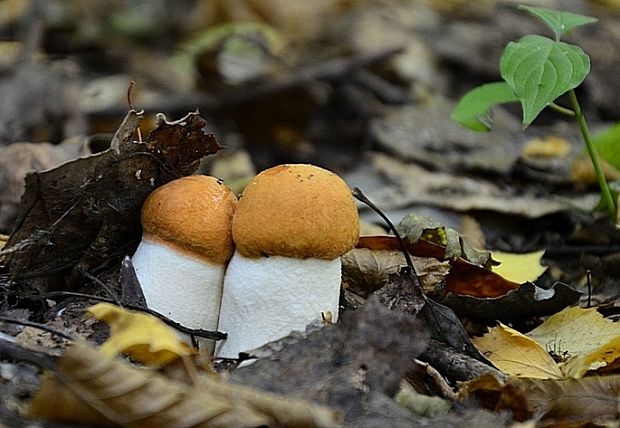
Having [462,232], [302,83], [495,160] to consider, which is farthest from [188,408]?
[302,83]

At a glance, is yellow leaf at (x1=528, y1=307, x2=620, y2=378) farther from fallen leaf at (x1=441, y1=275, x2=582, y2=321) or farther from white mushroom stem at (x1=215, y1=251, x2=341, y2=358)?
white mushroom stem at (x1=215, y1=251, x2=341, y2=358)

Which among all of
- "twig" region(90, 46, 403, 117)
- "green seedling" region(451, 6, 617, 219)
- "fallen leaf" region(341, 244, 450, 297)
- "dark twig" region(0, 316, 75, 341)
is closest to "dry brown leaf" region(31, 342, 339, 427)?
"dark twig" region(0, 316, 75, 341)

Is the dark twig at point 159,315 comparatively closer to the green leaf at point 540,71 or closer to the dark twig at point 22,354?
the dark twig at point 22,354

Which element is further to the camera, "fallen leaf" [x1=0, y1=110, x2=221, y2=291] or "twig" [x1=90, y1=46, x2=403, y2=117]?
"twig" [x1=90, y1=46, x2=403, y2=117]

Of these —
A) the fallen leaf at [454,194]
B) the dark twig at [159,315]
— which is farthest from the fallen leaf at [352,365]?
the fallen leaf at [454,194]

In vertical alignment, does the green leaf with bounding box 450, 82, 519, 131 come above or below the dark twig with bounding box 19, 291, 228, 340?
above

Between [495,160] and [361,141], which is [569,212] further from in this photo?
[361,141]
